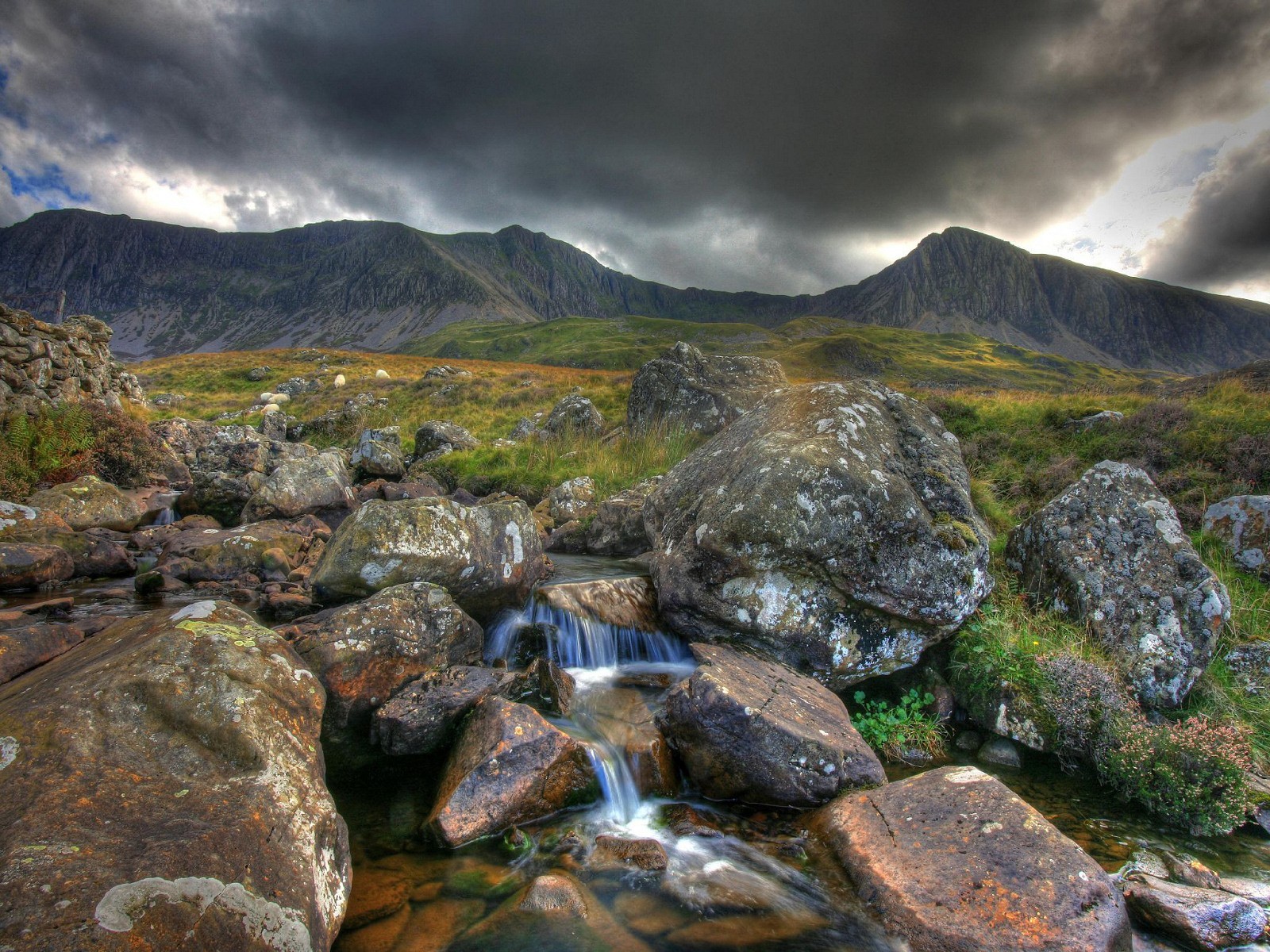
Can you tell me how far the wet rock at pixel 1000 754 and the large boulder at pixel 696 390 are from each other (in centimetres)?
1264

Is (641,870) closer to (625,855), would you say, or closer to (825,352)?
(625,855)

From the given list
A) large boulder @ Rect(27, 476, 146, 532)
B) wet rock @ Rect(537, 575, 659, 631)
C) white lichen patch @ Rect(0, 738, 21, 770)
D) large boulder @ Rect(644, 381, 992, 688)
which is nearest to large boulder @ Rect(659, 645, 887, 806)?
large boulder @ Rect(644, 381, 992, 688)

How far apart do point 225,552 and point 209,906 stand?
8.36 meters

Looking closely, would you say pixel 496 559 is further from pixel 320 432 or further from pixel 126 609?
pixel 320 432

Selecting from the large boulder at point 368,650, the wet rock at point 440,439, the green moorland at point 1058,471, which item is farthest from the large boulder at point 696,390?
the large boulder at point 368,650

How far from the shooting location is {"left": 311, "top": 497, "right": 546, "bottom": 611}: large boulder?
7324 mm

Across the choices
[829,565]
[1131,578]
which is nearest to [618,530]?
[829,565]

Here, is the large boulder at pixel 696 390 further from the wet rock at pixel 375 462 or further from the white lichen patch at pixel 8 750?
the white lichen patch at pixel 8 750

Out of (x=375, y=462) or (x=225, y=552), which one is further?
(x=375, y=462)

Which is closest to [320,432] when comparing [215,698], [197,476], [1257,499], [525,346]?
[197,476]

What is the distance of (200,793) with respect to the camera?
3551 millimetres

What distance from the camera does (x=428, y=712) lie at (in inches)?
239

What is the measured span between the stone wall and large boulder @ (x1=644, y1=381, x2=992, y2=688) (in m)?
17.8

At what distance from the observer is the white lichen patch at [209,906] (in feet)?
8.82
